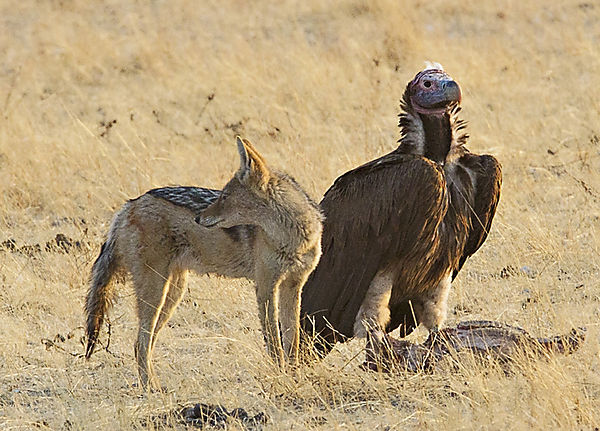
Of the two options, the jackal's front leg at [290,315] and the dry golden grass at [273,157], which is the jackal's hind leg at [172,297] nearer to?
the dry golden grass at [273,157]

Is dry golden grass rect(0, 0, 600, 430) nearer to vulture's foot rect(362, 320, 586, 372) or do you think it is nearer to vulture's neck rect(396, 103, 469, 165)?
vulture's foot rect(362, 320, 586, 372)

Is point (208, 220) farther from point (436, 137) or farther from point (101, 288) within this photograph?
point (436, 137)

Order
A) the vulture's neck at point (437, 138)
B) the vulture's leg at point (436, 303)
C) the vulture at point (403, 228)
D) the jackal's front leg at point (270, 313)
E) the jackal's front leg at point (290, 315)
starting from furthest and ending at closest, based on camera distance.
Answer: the vulture's leg at point (436, 303) < the vulture's neck at point (437, 138) < the vulture at point (403, 228) < the jackal's front leg at point (290, 315) < the jackal's front leg at point (270, 313)

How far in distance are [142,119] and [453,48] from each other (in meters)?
A: 3.83

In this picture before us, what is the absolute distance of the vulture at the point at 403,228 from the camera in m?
6.18

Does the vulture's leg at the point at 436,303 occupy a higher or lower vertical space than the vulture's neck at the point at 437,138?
lower

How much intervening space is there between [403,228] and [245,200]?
3.14 ft

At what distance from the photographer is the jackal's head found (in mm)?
5715

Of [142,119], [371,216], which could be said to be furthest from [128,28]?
[371,216]

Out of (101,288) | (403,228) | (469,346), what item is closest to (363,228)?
(403,228)

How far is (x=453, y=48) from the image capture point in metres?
12.9

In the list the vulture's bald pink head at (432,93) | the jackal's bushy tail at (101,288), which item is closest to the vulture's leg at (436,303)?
the vulture's bald pink head at (432,93)

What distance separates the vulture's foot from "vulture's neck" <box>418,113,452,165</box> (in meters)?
1.05

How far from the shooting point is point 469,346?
Result: 5621 mm
